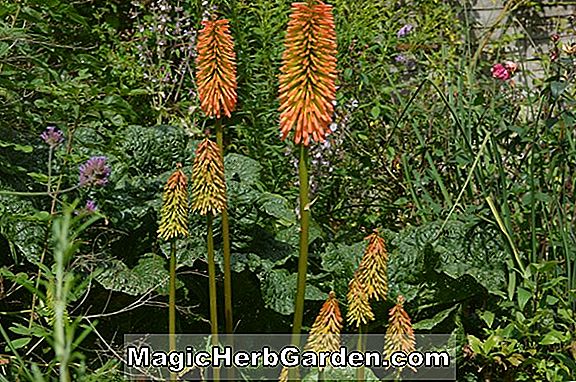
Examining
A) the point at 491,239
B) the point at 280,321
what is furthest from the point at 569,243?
the point at 280,321

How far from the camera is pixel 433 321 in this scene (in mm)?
2848

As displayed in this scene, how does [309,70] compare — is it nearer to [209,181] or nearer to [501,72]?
[209,181]

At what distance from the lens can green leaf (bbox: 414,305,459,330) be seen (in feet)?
9.24

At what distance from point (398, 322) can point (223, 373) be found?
1124 mm

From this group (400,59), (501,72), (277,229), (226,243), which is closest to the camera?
(226,243)

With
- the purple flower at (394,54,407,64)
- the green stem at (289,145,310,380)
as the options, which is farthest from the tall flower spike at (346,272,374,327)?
the purple flower at (394,54,407,64)

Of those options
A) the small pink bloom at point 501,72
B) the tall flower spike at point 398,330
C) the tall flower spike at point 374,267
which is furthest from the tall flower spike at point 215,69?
the small pink bloom at point 501,72

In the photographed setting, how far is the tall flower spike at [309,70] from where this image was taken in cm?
155

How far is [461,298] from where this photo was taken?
9.65 feet

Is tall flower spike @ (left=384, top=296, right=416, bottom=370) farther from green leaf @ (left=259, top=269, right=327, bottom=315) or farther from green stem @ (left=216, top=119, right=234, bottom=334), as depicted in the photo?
green leaf @ (left=259, top=269, right=327, bottom=315)

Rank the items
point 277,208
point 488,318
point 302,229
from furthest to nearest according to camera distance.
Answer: point 277,208
point 488,318
point 302,229

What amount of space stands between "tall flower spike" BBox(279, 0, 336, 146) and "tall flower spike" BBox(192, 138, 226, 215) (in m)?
0.21

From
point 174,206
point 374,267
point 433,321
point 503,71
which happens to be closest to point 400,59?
point 503,71

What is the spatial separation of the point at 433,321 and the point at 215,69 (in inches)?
57.0
